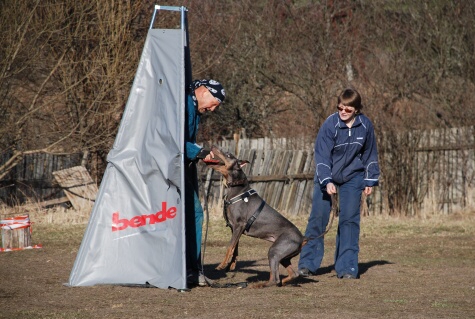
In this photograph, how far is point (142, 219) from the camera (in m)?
6.84

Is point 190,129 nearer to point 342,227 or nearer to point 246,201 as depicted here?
point 246,201

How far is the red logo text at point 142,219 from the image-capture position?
22.4ft

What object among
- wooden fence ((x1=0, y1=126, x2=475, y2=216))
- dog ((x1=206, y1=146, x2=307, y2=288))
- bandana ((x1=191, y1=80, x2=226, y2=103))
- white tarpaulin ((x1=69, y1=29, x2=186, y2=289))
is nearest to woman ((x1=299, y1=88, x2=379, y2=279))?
dog ((x1=206, y1=146, x2=307, y2=288))

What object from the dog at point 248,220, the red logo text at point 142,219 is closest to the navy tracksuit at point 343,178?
the dog at point 248,220

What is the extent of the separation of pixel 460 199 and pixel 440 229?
3.11 meters

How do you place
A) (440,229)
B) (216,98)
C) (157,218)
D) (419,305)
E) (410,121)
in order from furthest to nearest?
(410,121) < (440,229) < (216,98) < (157,218) < (419,305)

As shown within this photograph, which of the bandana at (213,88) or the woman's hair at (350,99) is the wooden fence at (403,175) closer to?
the woman's hair at (350,99)

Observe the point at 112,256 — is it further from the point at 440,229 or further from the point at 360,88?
the point at 360,88

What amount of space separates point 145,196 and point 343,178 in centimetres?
238

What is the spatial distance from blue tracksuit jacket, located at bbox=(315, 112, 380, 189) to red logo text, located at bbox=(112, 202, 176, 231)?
1.93 meters

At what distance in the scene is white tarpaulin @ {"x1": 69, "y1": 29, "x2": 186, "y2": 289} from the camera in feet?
22.4

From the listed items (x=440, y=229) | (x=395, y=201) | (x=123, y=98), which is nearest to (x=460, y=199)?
(x=395, y=201)

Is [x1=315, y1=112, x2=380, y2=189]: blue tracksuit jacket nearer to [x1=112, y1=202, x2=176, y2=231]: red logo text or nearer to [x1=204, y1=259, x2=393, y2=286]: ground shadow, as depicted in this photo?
[x1=204, y1=259, x2=393, y2=286]: ground shadow

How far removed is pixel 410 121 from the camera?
1644 cm
